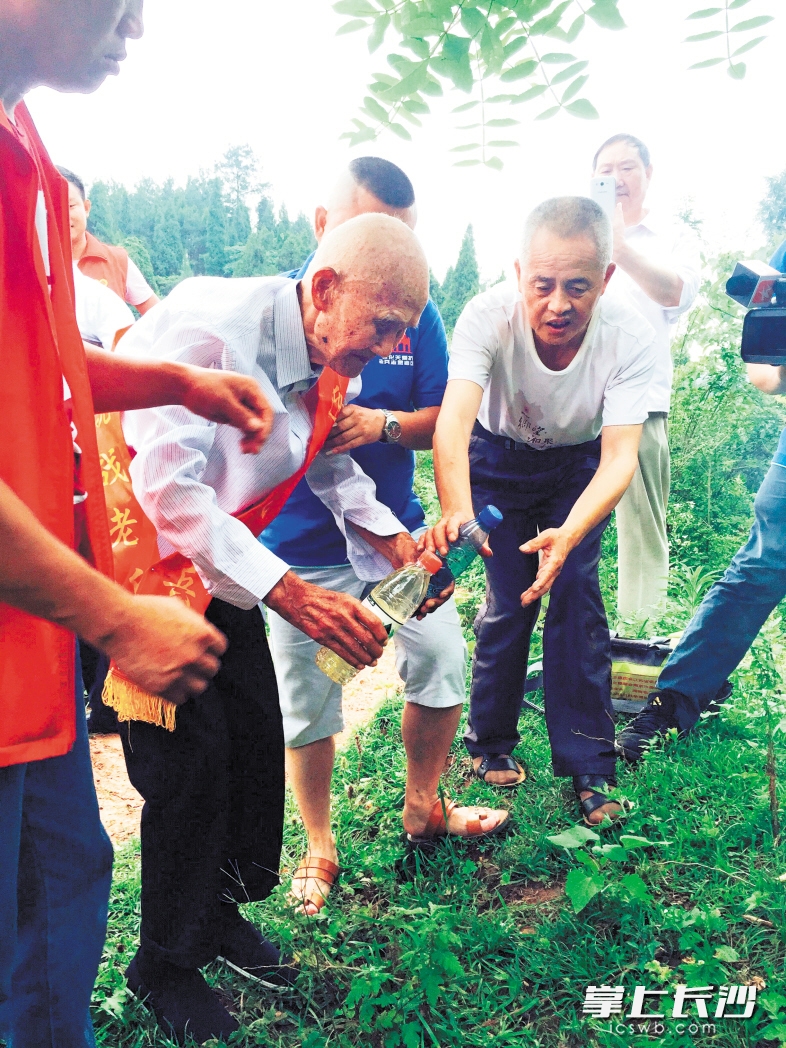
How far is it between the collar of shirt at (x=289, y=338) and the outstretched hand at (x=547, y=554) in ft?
2.71

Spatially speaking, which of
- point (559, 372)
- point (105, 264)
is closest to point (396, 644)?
point (559, 372)

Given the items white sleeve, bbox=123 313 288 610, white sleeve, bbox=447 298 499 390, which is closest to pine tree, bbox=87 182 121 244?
white sleeve, bbox=447 298 499 390

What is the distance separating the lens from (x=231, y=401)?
5.00 feet

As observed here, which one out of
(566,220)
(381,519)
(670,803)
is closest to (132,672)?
(381,519)

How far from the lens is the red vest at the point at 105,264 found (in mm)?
3930

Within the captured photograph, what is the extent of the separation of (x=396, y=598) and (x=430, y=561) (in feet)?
0.66

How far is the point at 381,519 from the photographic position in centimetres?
225

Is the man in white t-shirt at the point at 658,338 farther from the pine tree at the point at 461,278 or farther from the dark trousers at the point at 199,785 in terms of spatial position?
the pine tree at the point at 461,278

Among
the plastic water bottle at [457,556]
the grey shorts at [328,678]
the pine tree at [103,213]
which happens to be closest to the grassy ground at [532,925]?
the grey shorts at [328,678]

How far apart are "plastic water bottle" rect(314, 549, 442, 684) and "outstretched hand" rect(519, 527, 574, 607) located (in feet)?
1.05

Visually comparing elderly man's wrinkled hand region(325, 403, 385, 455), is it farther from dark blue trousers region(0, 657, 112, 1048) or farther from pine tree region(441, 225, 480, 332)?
pine tree region(441, 225, 480, 332)

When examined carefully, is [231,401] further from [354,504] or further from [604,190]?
[604,190]

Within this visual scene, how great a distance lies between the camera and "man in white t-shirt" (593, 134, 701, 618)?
397 centimetres

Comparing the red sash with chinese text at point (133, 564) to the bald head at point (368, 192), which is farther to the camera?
the bald head at point (368, 192)
